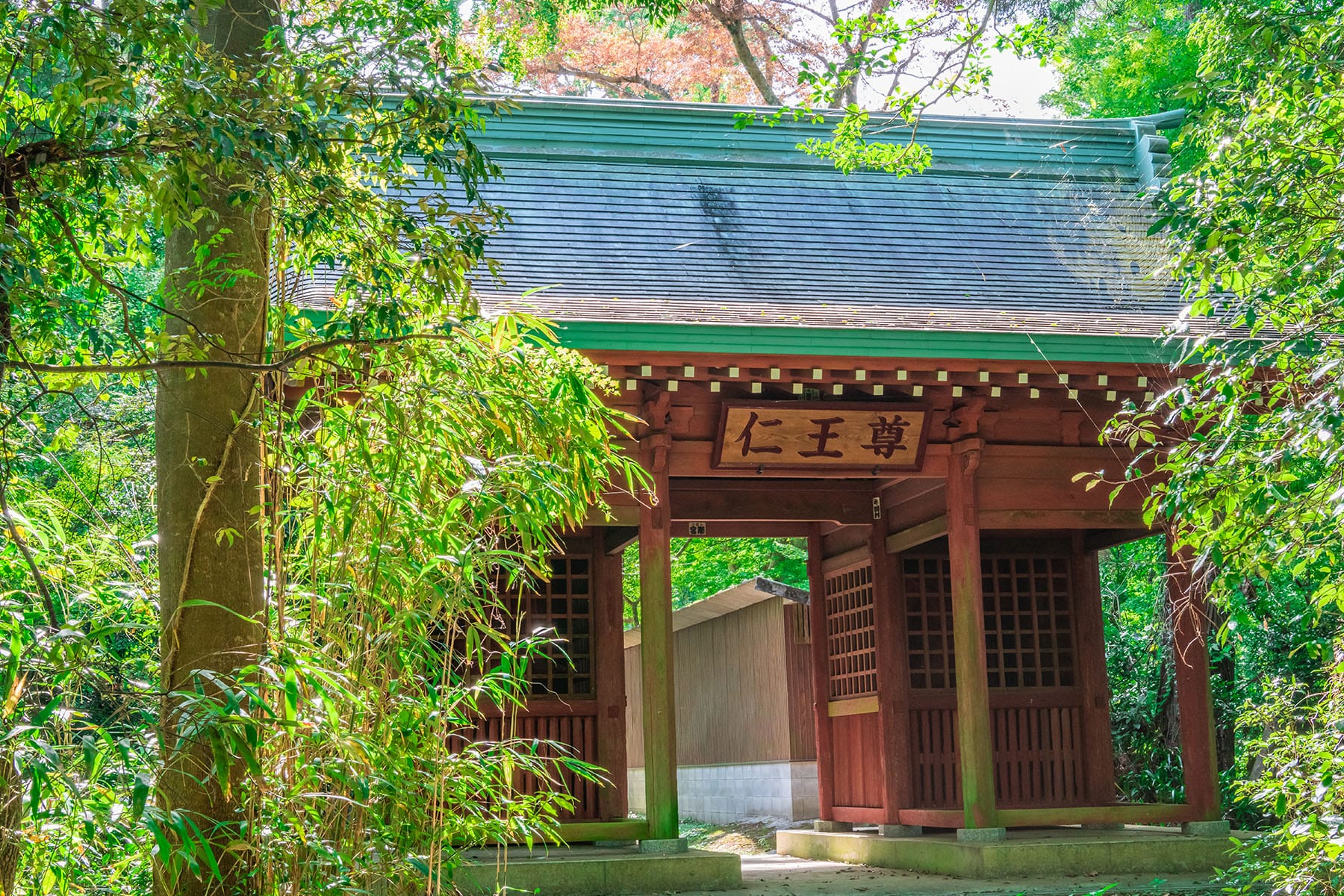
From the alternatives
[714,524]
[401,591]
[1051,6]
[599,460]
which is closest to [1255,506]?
[599,460]

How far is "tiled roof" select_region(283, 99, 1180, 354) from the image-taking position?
24.4 ft

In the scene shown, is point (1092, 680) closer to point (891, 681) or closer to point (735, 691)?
point (891, 681)

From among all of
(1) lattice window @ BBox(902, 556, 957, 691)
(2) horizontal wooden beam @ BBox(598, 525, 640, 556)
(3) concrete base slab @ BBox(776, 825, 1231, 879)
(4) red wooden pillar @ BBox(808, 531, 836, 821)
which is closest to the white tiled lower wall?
(4) red wooden pillar @ BBox(808, 531, 836, 821)

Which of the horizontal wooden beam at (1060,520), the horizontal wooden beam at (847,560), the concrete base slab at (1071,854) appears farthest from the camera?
the horizontal wooden beam at (847,560)

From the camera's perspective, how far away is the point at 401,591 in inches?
116

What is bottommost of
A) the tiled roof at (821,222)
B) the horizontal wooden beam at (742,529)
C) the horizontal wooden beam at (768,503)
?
the horizontal wooden beam at (742,529)

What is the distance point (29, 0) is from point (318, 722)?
5.71ft

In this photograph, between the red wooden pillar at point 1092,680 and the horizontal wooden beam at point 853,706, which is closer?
the red wooden pillar at point 1092,680

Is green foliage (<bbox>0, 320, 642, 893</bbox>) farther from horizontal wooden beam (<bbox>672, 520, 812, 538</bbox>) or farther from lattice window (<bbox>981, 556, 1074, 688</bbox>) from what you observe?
lattice window (<bbox>981, 556, 1074, 688</bbox>)

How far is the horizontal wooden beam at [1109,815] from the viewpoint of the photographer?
6.88 m

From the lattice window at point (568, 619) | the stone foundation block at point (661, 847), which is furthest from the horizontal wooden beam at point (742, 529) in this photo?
the stone foundation block at point (661, 847)

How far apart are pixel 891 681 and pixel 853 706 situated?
1.70ft

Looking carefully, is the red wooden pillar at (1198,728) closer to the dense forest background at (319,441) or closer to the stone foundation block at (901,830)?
the stone foundation block at (901,830)

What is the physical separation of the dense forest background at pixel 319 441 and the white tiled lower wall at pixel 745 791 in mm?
6599
